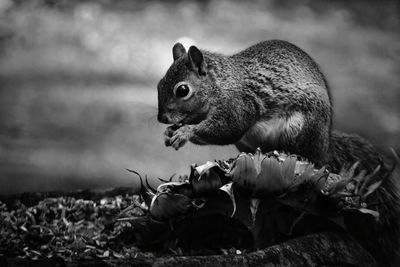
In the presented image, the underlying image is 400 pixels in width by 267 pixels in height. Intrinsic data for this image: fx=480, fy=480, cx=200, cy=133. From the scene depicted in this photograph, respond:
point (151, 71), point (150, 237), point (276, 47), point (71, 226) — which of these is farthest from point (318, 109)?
point (71, 226)

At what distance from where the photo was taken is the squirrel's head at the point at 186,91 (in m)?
1.37

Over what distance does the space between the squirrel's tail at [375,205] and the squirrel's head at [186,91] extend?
1.36ft

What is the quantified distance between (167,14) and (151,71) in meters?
0.21

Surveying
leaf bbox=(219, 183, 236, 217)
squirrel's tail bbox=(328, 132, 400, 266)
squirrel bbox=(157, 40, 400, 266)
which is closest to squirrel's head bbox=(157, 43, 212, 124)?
squirrel bbox=(157, 40, 400, 266)

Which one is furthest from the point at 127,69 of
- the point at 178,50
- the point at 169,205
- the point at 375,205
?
the point at 375,205

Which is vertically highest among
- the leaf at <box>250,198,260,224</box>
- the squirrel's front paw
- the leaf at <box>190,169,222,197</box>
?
the leaf at <box>190,169,222,197</box>

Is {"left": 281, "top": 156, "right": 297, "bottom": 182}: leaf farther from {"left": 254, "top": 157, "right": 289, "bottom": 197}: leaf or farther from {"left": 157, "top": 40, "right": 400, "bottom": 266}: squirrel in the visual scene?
{"left": 157, "top": 40, "right": 400, "bottom": 266}: squirrel

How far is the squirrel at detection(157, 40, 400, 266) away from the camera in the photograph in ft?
4.48

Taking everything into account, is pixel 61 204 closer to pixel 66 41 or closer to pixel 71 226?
pixel 71 226

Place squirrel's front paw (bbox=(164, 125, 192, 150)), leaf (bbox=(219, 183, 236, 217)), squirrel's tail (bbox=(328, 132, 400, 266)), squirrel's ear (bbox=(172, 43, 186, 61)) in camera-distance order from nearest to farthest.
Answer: leaf (bbox=(219, 183, 236, 217))
squirrel's tail (bbox=(328, 132, 400, 266))
squirrel's front paw (bbox=(164, 125, 192, 150))
squirrel's ear (bbox=(172, 43, 186, 61))

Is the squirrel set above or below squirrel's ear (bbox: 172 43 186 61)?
below

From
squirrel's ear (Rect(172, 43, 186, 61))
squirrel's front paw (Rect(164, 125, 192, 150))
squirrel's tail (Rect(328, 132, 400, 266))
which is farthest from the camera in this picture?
squirrel's ear (Rect(172, 43, 186, 61))

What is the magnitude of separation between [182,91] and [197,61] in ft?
0.34

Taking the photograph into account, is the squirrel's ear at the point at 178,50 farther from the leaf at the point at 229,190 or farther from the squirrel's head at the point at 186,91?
the leaf at the point at 229,190
